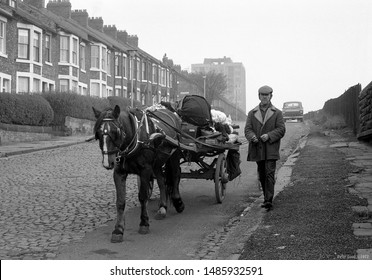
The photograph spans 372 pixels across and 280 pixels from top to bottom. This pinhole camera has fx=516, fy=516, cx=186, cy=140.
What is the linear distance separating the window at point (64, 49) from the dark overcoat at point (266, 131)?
30.6 metres

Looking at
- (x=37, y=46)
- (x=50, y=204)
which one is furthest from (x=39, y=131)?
(x=50, y=204)

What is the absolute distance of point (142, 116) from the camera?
7.11 m

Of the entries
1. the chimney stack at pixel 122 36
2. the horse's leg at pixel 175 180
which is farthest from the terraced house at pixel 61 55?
the horse's leg at pixel 175 180

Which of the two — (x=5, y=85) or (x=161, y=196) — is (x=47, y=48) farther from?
(x=161, y=196)

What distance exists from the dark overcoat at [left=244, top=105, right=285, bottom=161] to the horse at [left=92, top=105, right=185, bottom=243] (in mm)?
1367

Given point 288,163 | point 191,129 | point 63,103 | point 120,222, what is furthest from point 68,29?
point 120,222

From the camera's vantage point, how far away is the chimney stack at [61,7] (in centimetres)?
4437

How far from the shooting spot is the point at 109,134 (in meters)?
6.12

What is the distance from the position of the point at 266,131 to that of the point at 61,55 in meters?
30.9

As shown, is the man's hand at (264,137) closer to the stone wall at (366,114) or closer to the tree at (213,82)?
the stone wall at (366,114)

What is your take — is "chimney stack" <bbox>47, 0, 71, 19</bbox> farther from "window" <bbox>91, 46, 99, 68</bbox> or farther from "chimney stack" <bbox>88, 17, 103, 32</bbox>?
"chimney stack" <bbox>88, 17, 103, 32</bbox>

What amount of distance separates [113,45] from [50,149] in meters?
26.7

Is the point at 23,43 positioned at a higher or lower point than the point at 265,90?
higher

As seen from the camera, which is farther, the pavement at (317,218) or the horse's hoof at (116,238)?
the horse's hoof at (116,238)
